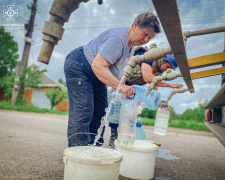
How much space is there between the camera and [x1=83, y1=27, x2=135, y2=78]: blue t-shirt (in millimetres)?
1910

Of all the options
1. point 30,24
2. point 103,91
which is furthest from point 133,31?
point 30,24

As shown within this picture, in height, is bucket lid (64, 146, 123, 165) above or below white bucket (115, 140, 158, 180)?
above

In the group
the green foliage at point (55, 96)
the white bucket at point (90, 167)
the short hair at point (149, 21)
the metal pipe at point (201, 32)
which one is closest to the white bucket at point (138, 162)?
the white bucket at point (90, 167)

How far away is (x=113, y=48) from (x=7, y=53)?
74.8ft

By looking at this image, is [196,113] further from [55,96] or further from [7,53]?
[7,53]

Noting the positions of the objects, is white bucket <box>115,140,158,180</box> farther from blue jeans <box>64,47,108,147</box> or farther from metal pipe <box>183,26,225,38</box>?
metal pipe <box>183,26,225,38</box>

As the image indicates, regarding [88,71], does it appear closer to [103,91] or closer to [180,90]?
[103,91]

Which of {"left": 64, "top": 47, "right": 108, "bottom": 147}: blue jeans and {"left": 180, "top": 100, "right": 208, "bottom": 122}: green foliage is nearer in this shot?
{"left": 64, "top": 47, "right": 108, "bottom": 147}: blue jeans

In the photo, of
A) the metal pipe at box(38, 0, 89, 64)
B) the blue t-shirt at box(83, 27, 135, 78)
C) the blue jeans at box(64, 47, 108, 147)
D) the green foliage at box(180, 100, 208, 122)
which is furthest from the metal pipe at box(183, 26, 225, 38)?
the green foliage at box(180, 100, 208, 122)

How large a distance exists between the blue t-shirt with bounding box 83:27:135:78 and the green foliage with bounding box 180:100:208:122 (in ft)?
35.3

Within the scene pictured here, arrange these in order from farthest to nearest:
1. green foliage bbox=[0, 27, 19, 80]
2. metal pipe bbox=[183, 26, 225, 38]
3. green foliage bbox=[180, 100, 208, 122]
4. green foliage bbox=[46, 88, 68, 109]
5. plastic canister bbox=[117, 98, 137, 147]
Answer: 1. green foliage bbox=[0, 27, 19, 80]
2. green foliage bbox=[46, 88, 68, 109]
3. green foliage bbox=[180, 100, 208, 122]
4. plastic canister bbox=[117, 98, 137, 147]
5. metal pipe bbox=[183, 26, 225, 38]

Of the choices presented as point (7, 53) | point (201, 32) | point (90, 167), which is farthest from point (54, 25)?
point (7, 53)

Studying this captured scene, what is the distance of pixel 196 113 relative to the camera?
12.2 meters

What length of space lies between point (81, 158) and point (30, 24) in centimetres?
1516
